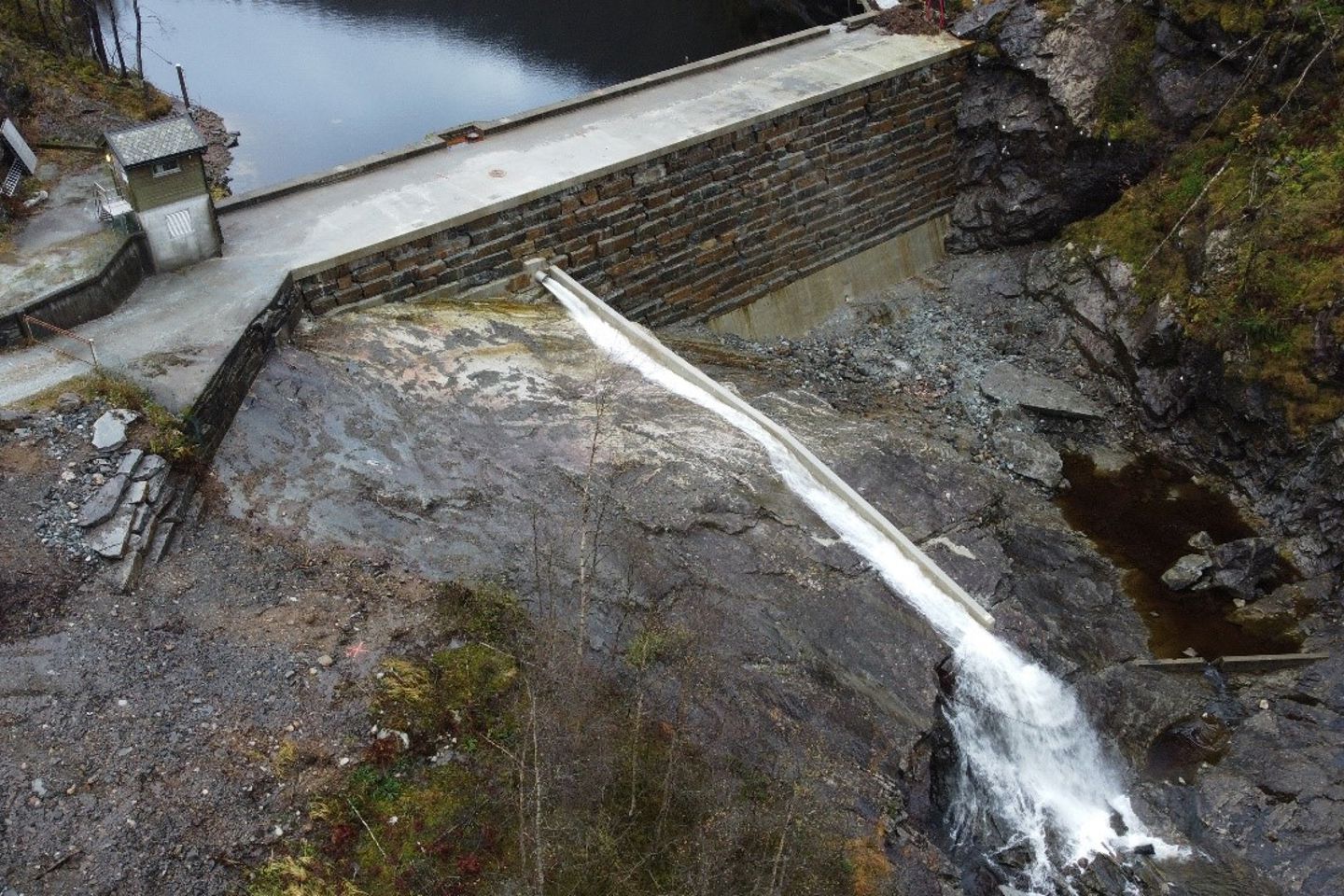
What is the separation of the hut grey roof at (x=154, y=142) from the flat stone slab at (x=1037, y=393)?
13.0 m

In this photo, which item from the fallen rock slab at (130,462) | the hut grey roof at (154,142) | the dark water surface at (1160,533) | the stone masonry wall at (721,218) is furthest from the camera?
the stone masonry wall at (721,218)

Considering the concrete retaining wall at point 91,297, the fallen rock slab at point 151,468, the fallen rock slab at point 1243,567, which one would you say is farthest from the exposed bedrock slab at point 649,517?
the concrete retaining wall at point 91,297

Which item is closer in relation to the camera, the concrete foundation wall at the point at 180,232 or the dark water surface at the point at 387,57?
the concrete foundation wall at the point at 180,232

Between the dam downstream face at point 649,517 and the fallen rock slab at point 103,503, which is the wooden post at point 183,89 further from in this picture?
the fallen rock slab at point 103,503

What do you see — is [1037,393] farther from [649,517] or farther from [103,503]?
[103,503]

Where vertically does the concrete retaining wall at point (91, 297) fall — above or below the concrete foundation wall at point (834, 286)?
above

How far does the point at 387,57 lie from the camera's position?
1250 inches

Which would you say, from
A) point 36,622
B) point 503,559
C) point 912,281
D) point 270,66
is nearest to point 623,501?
point 503,559

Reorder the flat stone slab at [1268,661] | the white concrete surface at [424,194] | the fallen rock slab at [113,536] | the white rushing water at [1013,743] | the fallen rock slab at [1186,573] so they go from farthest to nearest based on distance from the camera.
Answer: the fallen rock slab at [1186,573] → the flat stone slab at [1268,661] → the white concrete surface at [424,194] → the white rushing water at [1013,743] → the fallen rock slab at [113,536]

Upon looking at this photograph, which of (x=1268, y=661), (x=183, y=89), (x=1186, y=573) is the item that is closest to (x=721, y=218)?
(x=1186, y=573)

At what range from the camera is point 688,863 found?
859 cm

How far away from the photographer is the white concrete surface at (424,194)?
1263 cm

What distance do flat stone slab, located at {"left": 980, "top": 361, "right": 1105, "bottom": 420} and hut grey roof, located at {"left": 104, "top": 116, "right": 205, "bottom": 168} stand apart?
13003 mm

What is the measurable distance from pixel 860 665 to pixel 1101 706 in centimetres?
346
